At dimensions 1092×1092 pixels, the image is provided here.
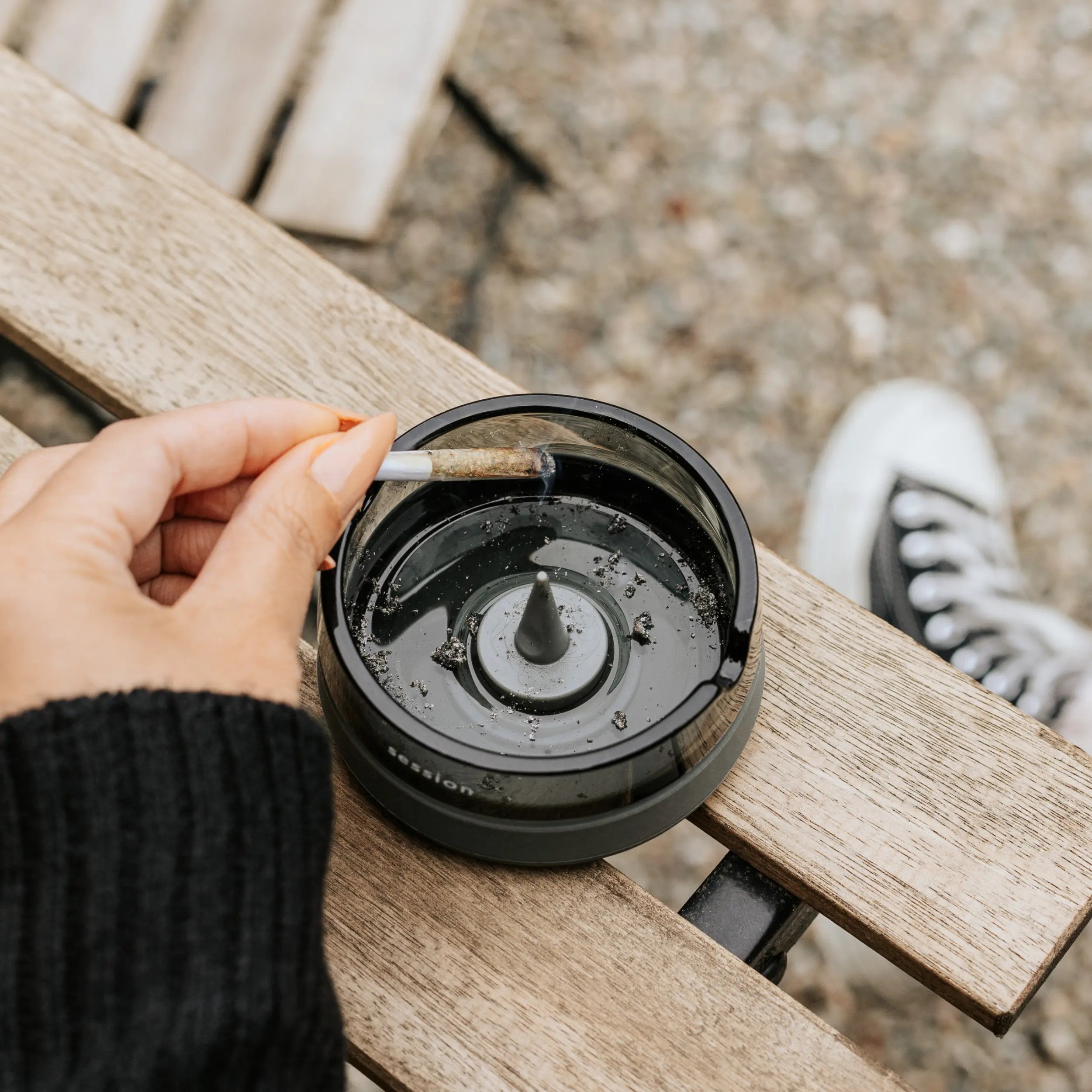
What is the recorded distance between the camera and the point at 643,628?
0.80 m

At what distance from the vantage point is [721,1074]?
2.45 ft

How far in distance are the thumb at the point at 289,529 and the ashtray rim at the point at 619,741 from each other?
0.03 metres

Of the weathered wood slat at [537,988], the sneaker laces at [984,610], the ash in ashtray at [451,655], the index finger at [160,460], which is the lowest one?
the weathered wood slat at [537,988]

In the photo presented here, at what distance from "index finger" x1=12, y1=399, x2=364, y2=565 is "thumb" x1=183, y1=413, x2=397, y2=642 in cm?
2

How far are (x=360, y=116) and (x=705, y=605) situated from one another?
1.26m

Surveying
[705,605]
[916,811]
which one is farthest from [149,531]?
[916,811]

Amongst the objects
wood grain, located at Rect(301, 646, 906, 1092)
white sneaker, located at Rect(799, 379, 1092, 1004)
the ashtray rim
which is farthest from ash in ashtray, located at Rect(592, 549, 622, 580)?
white sneaker, located at Rect(799, 379, 1092, 1004)

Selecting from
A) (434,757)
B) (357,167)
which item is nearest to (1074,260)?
(357,167)

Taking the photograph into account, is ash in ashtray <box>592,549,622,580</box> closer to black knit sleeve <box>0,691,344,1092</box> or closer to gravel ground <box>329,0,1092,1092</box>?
black knit sleeve <box>0,691,344,1092</box>

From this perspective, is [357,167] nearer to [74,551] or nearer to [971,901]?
[74,551]

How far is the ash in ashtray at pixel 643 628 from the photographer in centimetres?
80

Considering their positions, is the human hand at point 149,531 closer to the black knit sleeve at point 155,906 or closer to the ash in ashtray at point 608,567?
the black knit sleeve at point 155,906

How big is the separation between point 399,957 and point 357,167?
4.33 ft

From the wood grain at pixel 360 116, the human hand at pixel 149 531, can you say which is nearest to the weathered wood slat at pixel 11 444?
the human hand at pixel 149 531
